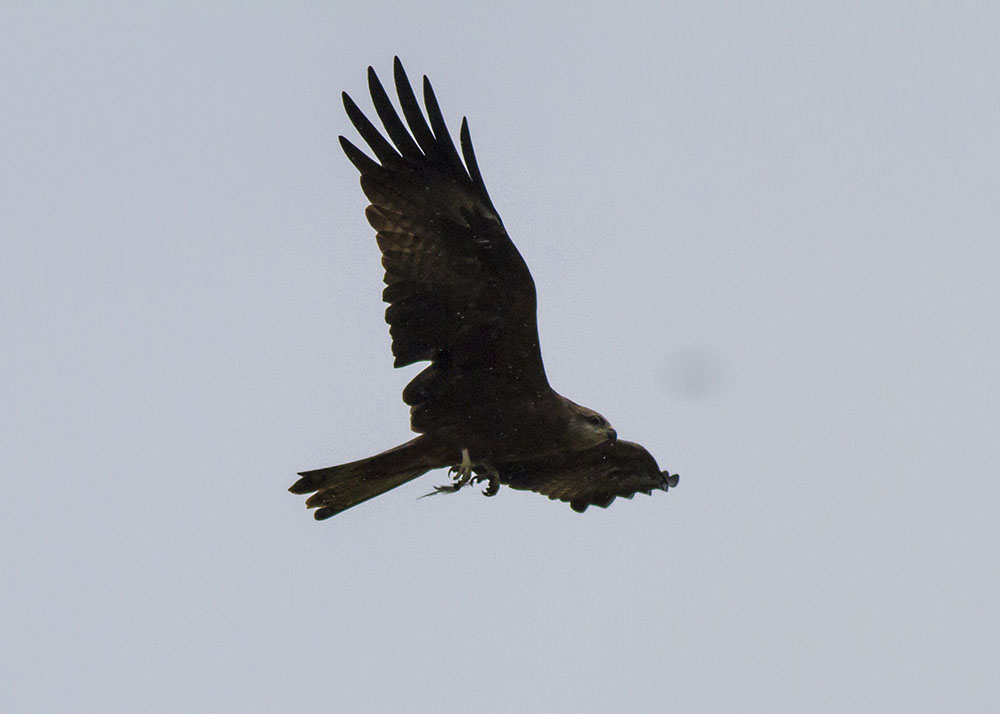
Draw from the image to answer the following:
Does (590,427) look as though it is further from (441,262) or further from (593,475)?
(441,262)

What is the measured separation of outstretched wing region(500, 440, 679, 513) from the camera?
1009 centimetres

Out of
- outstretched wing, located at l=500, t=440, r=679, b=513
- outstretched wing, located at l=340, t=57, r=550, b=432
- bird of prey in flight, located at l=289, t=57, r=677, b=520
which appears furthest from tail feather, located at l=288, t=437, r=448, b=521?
outstretched wing, located at l=500, t=440, r=679, b=513

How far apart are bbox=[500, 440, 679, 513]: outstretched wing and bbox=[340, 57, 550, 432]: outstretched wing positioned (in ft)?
2.32

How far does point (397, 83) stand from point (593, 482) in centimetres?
304

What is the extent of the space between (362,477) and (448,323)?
1090 mm

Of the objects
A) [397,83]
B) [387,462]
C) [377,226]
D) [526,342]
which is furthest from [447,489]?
[397,83]

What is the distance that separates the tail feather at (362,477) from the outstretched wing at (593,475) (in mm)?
677

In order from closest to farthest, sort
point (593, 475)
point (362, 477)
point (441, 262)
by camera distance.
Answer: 1. point (441, 262)
2. point (362, 477)
3. point (593, 475)

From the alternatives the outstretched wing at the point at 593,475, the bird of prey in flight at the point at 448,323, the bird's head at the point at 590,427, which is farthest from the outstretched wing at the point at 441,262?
the outstretched wing at the point at 593,475

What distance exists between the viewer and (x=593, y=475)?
10.4 metres

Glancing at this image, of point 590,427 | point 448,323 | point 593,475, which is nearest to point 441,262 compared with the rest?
point 448,323

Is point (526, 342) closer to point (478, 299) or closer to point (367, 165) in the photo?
A: point (478, 299)

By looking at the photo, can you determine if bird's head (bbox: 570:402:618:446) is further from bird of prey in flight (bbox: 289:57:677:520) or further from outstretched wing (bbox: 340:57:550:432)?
outstretched wing (bbox: 340:57:550:432)

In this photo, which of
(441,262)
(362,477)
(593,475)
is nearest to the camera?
(441,262)
